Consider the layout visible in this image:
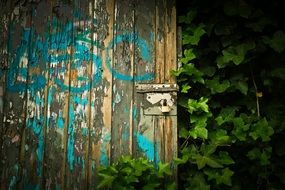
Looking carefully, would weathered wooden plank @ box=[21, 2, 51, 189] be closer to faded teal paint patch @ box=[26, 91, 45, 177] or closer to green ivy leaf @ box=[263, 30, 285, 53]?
faded teal paint patch @ box=[26, 91, 45, 177]

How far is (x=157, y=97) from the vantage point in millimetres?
1982

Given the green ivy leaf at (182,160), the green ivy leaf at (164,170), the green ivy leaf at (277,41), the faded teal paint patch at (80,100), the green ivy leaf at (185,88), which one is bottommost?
the green ivy leaf at (164,170)

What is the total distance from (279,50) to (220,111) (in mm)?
519

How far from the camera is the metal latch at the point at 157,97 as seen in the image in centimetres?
198

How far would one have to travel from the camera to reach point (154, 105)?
78.0 inches

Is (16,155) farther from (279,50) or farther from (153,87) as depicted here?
(279,50)

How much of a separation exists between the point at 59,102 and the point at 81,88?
16 centimetres

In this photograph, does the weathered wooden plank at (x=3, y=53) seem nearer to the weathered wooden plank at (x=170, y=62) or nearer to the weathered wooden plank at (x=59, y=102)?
the weathered wooden plank at (x=59, y=102)

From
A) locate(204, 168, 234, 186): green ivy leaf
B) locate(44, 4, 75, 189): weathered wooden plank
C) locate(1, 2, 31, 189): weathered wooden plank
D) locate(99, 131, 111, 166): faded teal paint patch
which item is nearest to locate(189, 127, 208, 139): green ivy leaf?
locate(204, 168, 234, 186): green ivy leaf

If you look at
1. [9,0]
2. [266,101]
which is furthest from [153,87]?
[9,0]

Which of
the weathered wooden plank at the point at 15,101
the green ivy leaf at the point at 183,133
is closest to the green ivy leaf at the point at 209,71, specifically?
the green ivy leaf at the point at 183,133

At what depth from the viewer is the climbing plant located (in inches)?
77.1

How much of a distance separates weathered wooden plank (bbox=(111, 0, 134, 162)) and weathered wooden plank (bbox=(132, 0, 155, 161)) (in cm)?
4

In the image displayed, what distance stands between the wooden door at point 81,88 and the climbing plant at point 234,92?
137 millimetres
